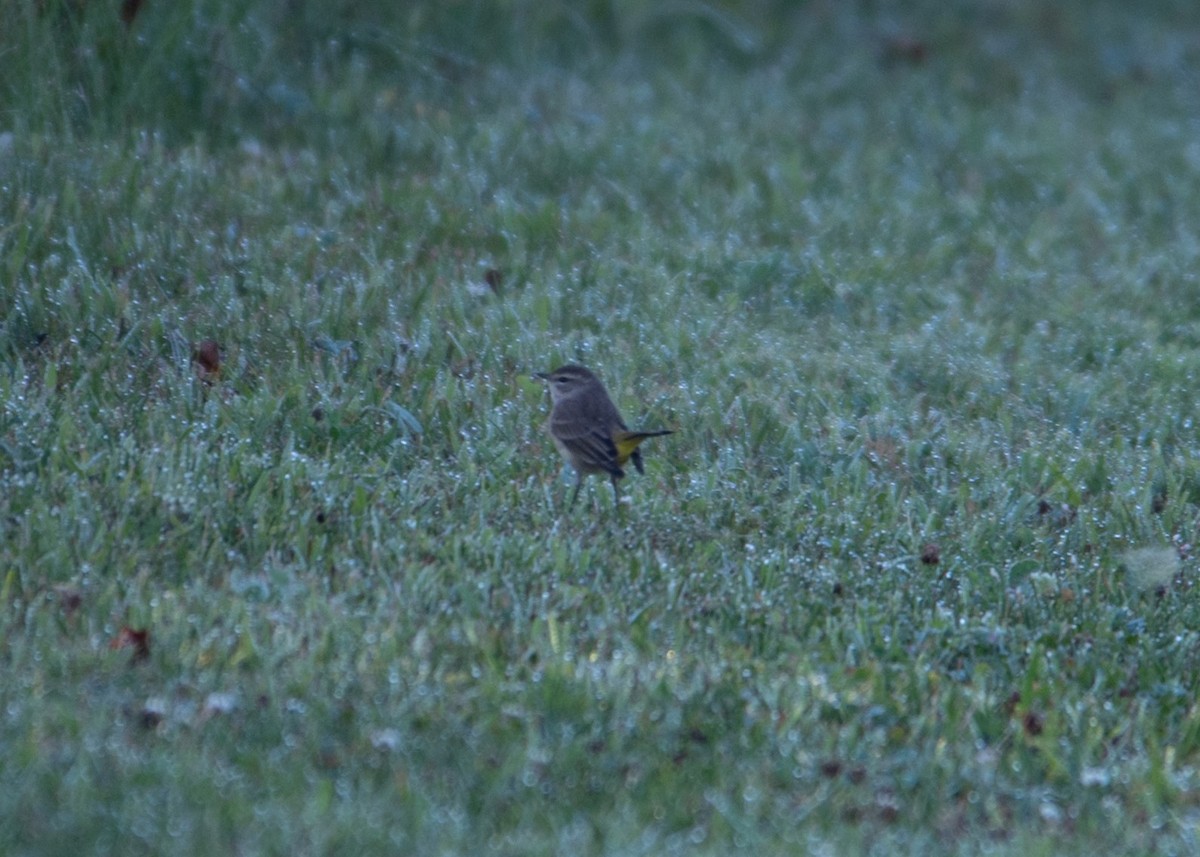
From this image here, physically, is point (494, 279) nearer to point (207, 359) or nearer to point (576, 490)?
point (207, 359)

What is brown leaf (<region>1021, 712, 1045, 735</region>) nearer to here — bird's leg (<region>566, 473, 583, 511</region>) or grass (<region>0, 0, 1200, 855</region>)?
grass (<region>0, 0, 1200, 855</region>)

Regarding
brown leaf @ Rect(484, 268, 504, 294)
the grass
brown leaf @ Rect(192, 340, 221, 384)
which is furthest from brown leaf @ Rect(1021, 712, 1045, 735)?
brown leaf @ Rect(484, 268, 504, 294)

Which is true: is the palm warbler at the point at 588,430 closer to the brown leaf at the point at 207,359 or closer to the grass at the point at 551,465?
the grass at the point at 551,465

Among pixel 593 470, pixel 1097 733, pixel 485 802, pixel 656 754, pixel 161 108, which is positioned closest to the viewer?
pixel 485 802

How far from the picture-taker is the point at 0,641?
4.32 m

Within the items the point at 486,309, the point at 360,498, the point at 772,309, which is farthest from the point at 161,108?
the point at 360,498

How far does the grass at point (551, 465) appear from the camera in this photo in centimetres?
402

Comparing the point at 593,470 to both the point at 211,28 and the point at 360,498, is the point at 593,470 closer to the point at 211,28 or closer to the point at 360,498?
the point at 360,498

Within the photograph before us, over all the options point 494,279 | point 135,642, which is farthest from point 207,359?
point 135,642

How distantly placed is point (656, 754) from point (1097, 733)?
1.30 meters

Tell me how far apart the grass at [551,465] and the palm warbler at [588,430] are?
14 centimetres

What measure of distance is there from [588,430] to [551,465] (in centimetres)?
34

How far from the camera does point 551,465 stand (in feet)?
19.4

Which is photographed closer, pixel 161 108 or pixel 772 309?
pixel 772 309
